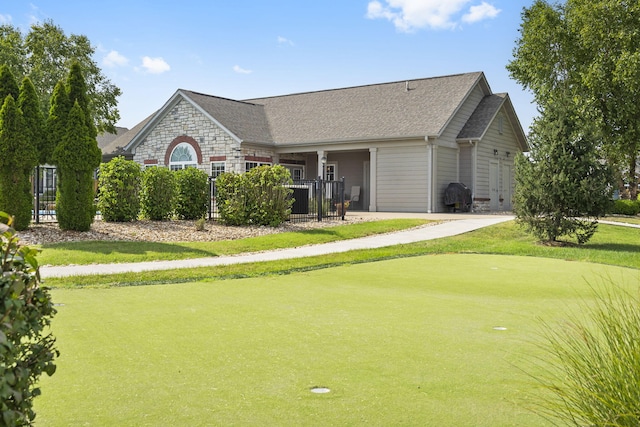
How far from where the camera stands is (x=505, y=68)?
109ft

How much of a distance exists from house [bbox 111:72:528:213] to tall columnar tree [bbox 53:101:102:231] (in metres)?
11.9

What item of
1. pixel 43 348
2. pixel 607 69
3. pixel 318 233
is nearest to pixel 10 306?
pixel 43 348

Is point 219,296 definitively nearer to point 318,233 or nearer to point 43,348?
point 43,348

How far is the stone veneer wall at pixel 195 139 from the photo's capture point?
27.1 metres

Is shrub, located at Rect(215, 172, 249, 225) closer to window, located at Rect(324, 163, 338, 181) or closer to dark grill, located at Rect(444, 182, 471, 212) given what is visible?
dark grill, located at Rect(444, 182, 471, 212)

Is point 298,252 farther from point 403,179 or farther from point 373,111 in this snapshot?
point 373,111

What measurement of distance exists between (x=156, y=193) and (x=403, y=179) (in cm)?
1178

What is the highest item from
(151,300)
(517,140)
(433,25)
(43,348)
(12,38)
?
(12,38)

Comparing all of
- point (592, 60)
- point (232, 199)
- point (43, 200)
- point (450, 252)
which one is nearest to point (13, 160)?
point (232, 199)

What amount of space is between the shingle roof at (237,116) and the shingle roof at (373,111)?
0.59 m

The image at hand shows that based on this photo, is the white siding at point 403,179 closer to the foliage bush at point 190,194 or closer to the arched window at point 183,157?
the arched window at point 183,157

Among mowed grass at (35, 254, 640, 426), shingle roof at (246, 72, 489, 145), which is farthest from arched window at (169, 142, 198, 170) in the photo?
mowed grass at (35, 254, 640, 426)

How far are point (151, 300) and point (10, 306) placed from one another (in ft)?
18.0

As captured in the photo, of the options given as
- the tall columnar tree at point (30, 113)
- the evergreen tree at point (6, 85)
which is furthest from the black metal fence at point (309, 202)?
the evergreen tree at point (6, 85)
